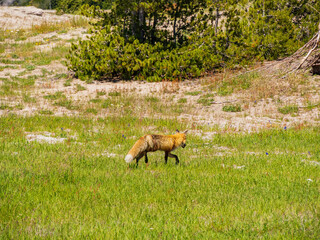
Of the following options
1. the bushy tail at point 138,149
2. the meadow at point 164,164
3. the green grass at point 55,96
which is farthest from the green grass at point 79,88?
the bushy tail at point 138,149

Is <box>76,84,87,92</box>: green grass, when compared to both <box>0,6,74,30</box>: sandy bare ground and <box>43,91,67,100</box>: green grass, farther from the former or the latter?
<box>0,6,74,30</box>: sandy bare ground

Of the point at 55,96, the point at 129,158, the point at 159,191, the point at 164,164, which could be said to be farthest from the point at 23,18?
the point at 159,191

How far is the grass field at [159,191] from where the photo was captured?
4109mm

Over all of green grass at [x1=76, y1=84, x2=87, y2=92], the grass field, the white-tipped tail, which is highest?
the white-tipped tail

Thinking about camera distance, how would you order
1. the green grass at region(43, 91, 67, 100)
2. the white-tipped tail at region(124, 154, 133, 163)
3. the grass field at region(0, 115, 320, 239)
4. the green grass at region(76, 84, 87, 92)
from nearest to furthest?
the grass field at region(0, 115, 320, 239) → the white-tipped tail at region(124, 154, 133, 163) → the green grass at region(43, 91, 67, 100) → the green grass at region(76, 84, 87, 92)

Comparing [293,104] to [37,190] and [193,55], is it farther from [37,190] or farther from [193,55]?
[37,190]

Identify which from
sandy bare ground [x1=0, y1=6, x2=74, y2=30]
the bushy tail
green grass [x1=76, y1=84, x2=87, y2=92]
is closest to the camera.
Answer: the bushy tail

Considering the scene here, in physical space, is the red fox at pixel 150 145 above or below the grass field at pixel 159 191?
above

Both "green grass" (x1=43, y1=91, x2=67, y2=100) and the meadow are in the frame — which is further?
"green grass" (x1=43, y1=91, x2=67, y2=100)

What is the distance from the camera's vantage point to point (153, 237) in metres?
3.90

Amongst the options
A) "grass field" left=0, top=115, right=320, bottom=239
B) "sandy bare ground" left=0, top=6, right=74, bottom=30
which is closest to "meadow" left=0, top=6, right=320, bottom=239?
"grass field" left=0, top=115, right=320, bottom=239

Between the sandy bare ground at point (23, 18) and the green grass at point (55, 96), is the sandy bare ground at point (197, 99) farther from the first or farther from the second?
the sandy bare ground at point (23, 18)

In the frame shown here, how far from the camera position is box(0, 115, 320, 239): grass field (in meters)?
4.11

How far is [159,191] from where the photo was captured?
18.2ft
